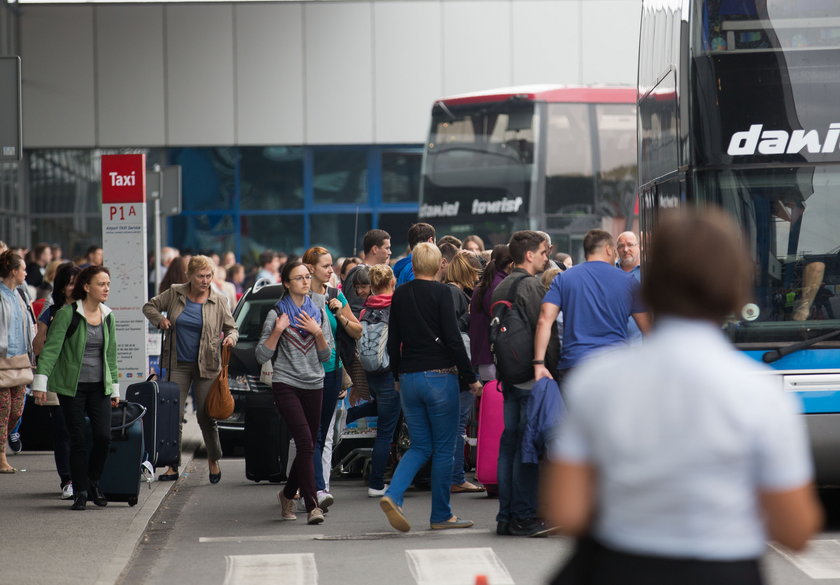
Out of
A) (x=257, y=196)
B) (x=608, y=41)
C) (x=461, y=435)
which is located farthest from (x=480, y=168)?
(x=257, y=196)

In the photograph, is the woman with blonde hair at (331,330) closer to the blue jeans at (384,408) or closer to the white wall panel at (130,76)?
the blue jeans at (384,408)

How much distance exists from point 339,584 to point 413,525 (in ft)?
6.71

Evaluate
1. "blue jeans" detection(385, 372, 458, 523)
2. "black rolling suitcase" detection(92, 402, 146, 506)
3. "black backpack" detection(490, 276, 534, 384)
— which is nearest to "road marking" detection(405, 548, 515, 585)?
"blue jeans" detection(385, 372, 458, 523)

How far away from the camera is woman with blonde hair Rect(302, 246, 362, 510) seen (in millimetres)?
9719

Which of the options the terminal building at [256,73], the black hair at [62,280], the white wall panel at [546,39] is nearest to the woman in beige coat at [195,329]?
the black hair at [62,280]

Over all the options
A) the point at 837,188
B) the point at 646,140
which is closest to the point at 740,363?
Result: the point at 837,188

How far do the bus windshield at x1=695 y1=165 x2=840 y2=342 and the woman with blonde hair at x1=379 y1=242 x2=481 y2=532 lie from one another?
5.53ft

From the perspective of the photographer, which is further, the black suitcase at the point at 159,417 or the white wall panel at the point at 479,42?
the white wall panel at the point at 479,42

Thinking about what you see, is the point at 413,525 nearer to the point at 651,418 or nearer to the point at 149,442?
the point at 149,442

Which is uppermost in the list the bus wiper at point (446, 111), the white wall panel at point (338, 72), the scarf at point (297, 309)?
the white wall panel at point (338, 72)

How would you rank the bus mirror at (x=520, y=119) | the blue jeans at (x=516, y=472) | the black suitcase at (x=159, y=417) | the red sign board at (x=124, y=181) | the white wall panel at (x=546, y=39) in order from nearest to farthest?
the blue jeans at (x=516, y=472) → the black suitcase at (x=159, y=417) → the red sign board at (x=124, y=181) → the bus mirror at (x=520, y=119) → the white wall panel at (x=546, y=39)

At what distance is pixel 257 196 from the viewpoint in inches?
1276

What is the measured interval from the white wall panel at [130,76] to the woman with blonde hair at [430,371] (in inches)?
937

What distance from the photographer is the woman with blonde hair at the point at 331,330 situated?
972 cm
